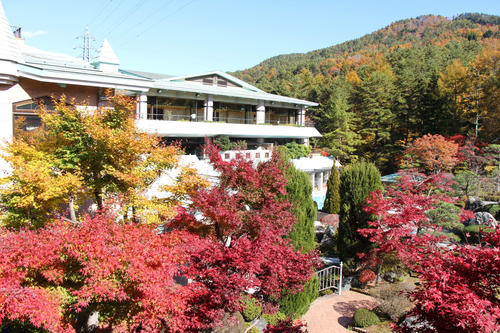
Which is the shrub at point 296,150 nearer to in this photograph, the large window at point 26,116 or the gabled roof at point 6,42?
the large window at point 26,116

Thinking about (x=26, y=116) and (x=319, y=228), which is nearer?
(x=26, y=116)

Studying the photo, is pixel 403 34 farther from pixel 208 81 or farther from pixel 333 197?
pixel 333 197

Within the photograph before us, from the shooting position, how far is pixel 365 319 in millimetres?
12836

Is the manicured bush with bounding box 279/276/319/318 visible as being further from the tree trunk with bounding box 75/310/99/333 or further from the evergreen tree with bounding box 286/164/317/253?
the tree trunk with bounding box 75/310/99/333

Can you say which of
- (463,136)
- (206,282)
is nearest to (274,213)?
(206,282)

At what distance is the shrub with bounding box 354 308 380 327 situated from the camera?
42.0ft

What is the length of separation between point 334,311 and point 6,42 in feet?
55.0

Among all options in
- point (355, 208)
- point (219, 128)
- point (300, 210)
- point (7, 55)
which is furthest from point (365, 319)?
point (219, 128)

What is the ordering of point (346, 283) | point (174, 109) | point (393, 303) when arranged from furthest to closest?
point (174, 109) < point (346, 283) < point (393, 303)

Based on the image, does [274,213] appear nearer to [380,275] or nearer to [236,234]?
[236,234]

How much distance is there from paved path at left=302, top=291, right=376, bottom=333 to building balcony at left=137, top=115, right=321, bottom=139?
13855mm

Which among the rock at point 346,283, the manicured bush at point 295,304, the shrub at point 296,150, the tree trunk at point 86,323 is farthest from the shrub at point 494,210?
the tree trunk at point 86,323

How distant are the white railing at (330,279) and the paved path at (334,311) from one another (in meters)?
0.43

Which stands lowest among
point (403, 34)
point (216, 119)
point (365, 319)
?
point (365, 319)
